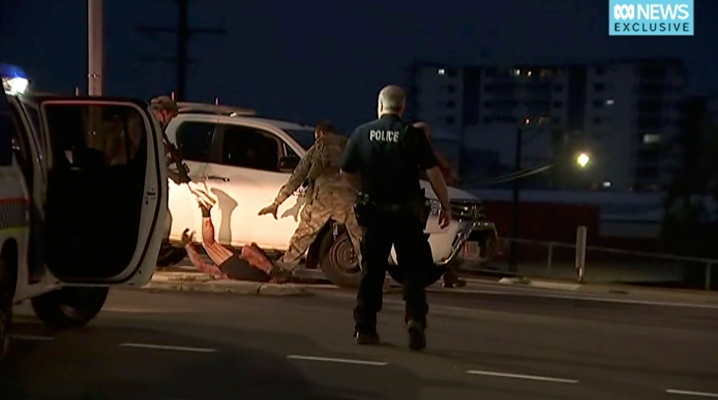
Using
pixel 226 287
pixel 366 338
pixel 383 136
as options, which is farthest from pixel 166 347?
pixel 226 287

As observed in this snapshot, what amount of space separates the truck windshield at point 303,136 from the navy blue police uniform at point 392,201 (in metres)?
4.90

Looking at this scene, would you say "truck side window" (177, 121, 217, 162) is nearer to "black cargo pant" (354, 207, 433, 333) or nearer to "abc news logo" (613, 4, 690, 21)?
"black cargo pant" (354, 207, 433, 333)

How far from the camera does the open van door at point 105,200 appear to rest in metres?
8.77

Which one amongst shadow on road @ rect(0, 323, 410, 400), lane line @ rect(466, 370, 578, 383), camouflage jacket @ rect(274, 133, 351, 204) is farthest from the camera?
camouflage jacket @ rect(274, 133, 351, 204)

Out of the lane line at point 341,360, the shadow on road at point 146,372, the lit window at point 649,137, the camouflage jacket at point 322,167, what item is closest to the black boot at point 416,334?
the lane line at point 341,360

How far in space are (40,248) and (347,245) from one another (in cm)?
501

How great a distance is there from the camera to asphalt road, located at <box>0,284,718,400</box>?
7477 mm

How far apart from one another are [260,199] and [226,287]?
4.68ft

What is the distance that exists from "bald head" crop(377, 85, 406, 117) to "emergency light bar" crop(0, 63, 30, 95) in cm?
261

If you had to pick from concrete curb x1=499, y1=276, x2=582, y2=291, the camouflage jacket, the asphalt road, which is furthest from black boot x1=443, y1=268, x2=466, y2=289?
the asphalt road

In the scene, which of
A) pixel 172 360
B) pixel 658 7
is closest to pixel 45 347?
pixel 172 360

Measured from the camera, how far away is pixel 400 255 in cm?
869

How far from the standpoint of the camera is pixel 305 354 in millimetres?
8531

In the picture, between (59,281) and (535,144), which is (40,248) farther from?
(535,144)
